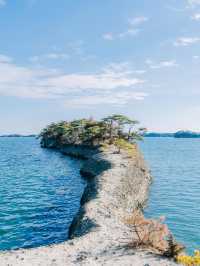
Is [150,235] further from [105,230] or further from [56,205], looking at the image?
[56,205]

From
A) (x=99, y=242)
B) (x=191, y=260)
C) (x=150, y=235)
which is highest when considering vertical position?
(x=150, y=235)

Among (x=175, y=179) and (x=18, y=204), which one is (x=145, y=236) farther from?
(x=175, y=179)

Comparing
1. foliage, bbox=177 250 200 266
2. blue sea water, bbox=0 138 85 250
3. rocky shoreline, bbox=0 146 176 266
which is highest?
foliage, bbox=177 250 200 266

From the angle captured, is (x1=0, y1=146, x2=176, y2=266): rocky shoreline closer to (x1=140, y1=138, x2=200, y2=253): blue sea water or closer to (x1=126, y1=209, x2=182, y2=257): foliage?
(x1=126, y1=209, x2=182, y2=257): foliage

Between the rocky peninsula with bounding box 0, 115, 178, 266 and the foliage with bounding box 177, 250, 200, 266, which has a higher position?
the foliage with bounding box 177, 250, 200, 266

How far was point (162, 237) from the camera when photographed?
73.3ft

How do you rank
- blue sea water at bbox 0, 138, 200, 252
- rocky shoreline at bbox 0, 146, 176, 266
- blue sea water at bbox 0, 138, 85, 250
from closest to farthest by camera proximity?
rocky shoreline at bbox 0, 146, 176, 266 < blue sea water at bbox 0, 138, 85, 250 < blue sea water at bbox 0, 138, 200, 252

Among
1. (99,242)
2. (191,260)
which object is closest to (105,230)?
(99,242)

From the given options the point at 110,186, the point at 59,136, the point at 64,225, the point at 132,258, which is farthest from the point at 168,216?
the point at 59,136

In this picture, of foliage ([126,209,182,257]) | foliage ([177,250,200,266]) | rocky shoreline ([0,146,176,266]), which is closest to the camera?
foliage ([177,250,200,266])

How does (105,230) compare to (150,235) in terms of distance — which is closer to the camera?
(150,235)

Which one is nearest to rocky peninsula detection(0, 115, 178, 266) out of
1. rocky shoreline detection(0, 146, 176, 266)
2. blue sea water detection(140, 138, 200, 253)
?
rocky shoreline detection(0, 146, 176, 266)

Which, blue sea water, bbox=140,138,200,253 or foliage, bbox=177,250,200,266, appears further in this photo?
blue sea water, bbox=140,138,200,253

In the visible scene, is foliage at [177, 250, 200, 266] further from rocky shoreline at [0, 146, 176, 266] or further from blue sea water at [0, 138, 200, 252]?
blue sea water at [0, 138, 200, 252]
